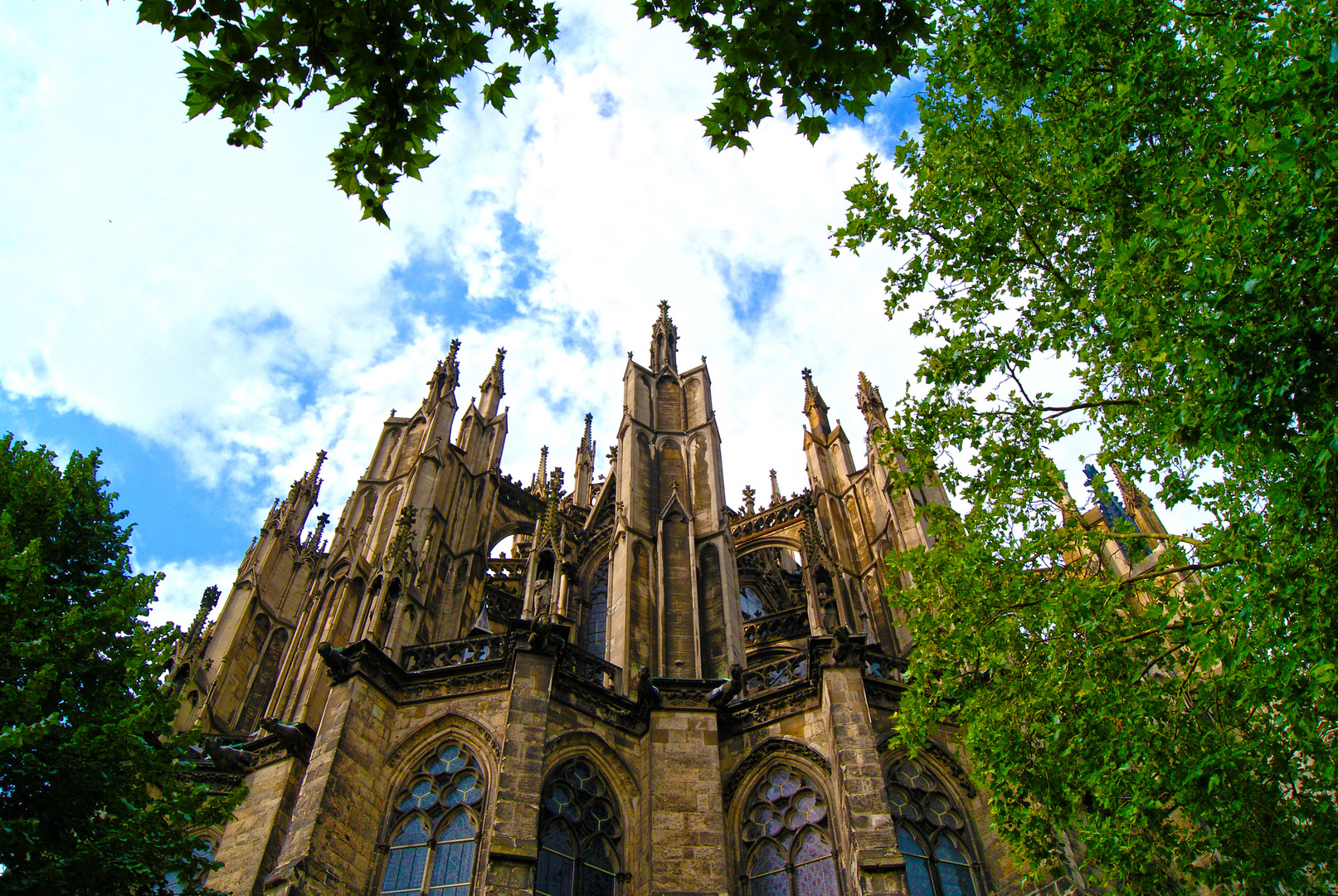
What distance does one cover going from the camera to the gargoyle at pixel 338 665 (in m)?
13.9

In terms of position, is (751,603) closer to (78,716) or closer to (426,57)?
(78,716)

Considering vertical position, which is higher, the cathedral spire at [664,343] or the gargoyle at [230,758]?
the cathedral spire at [664,343]

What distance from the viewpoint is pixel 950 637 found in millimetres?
10523

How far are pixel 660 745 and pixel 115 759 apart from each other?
301 inches

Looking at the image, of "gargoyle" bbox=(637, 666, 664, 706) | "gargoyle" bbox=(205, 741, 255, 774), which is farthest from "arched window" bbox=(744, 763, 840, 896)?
"gargoyle" bbox=(205, 741, 255, 774)

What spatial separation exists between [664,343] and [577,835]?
1557 centimetres

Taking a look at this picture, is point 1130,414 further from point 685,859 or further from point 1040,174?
point 685,859

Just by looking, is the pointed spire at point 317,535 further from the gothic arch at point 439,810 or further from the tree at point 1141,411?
the tree at point 1141,411

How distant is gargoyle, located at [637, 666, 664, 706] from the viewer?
48.6ft

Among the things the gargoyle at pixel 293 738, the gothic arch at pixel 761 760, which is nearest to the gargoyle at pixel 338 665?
the gargoyle at pixel 293 738

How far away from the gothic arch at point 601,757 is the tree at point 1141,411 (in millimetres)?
5091

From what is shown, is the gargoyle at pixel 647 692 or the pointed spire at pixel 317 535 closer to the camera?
the gargoyle at pixel 647 692

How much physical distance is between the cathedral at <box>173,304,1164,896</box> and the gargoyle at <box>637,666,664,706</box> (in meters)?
0.06

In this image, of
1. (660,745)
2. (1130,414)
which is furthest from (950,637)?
(660,745)
